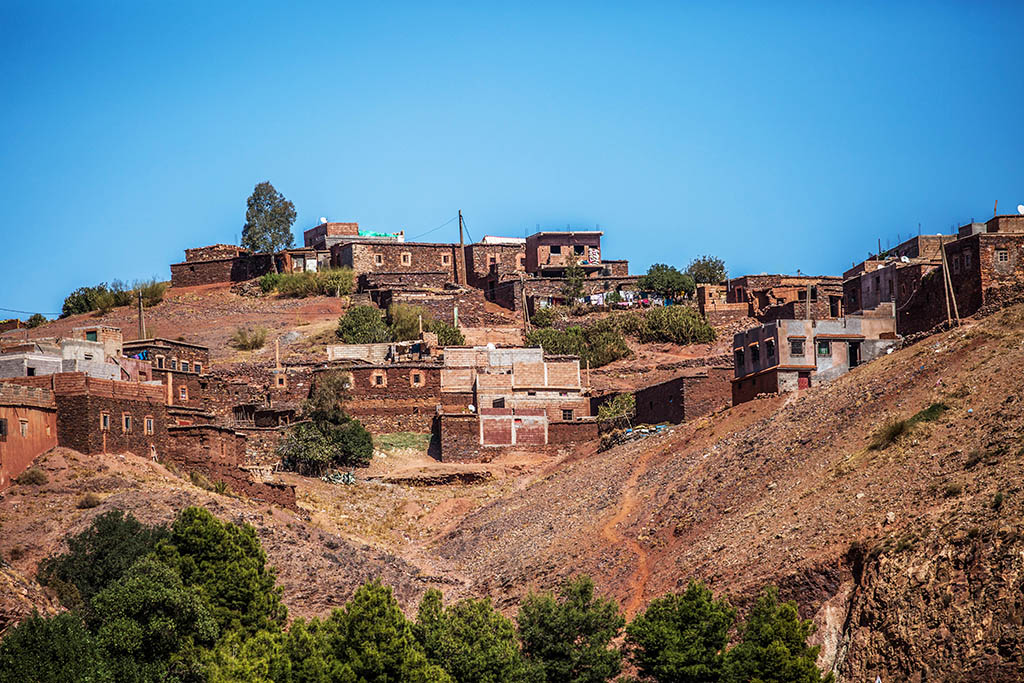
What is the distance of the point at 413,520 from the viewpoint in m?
50.1

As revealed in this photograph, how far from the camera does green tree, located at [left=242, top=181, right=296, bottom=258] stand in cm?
9044

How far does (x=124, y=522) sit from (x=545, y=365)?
76.0 feet

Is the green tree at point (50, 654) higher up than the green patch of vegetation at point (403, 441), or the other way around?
the green patch of vegetation at point (403, 441)

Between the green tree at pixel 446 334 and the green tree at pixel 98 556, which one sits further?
the green tree at pixel 446 334

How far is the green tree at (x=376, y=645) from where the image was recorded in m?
33.0

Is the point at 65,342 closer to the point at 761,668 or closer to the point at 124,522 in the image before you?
the point at 124,522

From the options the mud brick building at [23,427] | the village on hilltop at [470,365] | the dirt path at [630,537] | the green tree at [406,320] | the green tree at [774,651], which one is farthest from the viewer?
the green tree at [406,320]

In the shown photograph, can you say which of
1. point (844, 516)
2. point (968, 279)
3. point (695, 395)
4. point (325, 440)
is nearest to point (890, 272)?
point (968, 279)

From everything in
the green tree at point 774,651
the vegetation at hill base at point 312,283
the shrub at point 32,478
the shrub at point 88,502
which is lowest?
the green tree at point 774,651

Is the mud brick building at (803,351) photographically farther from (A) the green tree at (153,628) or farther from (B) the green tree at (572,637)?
(A) the green tree at (153,628)

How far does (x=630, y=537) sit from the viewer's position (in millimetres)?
42781

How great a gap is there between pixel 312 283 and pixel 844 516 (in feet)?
143

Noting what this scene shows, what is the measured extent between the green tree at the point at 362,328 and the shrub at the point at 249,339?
3.27m

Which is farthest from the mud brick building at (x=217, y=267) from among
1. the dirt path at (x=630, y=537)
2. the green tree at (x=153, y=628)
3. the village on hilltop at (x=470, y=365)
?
the green tree at (x=153, y=628)
